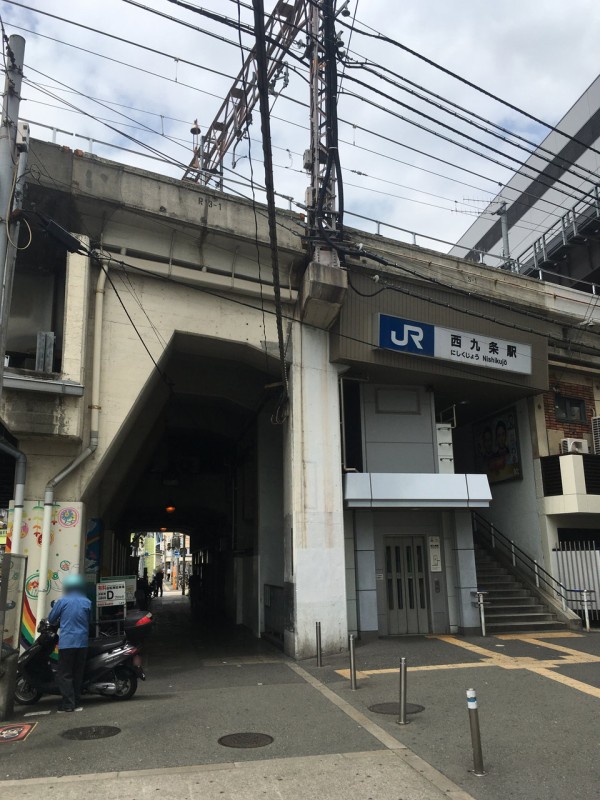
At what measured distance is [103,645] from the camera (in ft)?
30.0

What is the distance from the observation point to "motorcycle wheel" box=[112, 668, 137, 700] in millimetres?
9133

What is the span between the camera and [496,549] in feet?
62.9

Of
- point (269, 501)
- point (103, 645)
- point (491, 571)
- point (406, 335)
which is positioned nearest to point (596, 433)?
point (491, 571)

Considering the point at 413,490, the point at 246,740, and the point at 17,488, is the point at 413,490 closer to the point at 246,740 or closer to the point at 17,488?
the point at 246,740

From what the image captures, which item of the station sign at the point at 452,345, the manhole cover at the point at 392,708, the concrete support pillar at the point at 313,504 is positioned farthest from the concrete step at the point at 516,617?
the manhole cover at the point at 392,708

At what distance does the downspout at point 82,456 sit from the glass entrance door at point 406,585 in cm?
785

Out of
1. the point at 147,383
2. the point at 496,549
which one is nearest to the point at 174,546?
the point at 496,549

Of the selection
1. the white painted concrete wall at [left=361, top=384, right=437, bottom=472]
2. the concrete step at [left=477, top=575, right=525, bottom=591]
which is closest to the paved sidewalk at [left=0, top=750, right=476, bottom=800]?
the white painted concrete wall at [left=361, top=384, right=437, bottom=472]

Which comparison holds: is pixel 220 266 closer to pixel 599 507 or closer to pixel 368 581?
pixel 368 581

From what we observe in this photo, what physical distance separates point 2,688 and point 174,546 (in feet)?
208

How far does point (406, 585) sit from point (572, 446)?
647cm

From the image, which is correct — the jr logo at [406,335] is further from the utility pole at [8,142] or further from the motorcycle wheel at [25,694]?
the motorcycle wheel at [25,694]

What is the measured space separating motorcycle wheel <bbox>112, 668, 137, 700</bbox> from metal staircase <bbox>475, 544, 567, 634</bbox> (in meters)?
9.63

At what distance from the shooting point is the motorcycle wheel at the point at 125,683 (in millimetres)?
9133
